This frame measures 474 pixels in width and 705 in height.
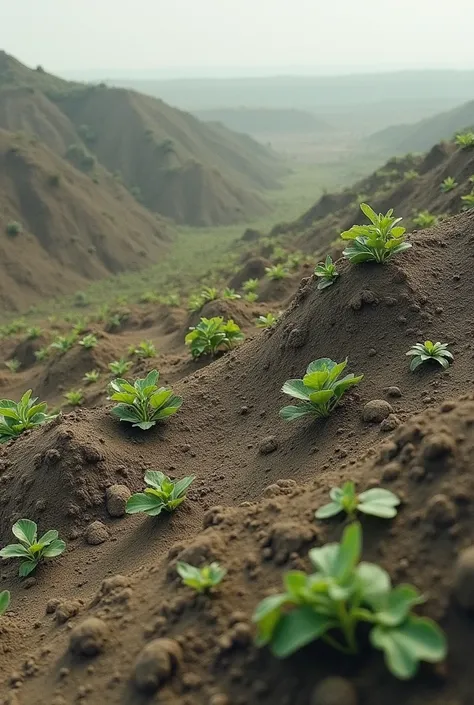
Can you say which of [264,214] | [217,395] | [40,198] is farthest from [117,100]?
[217,395]

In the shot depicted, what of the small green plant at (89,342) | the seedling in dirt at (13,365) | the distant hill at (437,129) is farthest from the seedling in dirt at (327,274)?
the distant hill at (437,129)

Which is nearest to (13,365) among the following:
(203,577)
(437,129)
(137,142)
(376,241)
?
(376,241)

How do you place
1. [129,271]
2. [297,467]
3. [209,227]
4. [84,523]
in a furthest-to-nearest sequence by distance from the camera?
[209,227] → [129,271] → [84,523] → [297,467]

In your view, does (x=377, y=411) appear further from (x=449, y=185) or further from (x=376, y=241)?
(x=449, y=185)

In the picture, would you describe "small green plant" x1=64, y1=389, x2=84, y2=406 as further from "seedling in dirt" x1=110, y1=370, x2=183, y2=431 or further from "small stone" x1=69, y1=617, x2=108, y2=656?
"small stone" x1=69, y1=617, x2=108, y2=656

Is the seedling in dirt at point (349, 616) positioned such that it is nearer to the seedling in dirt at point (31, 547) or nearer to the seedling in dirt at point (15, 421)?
the seedling in dirt at point (31, 547)

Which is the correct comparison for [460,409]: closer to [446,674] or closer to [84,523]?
[446,674]
